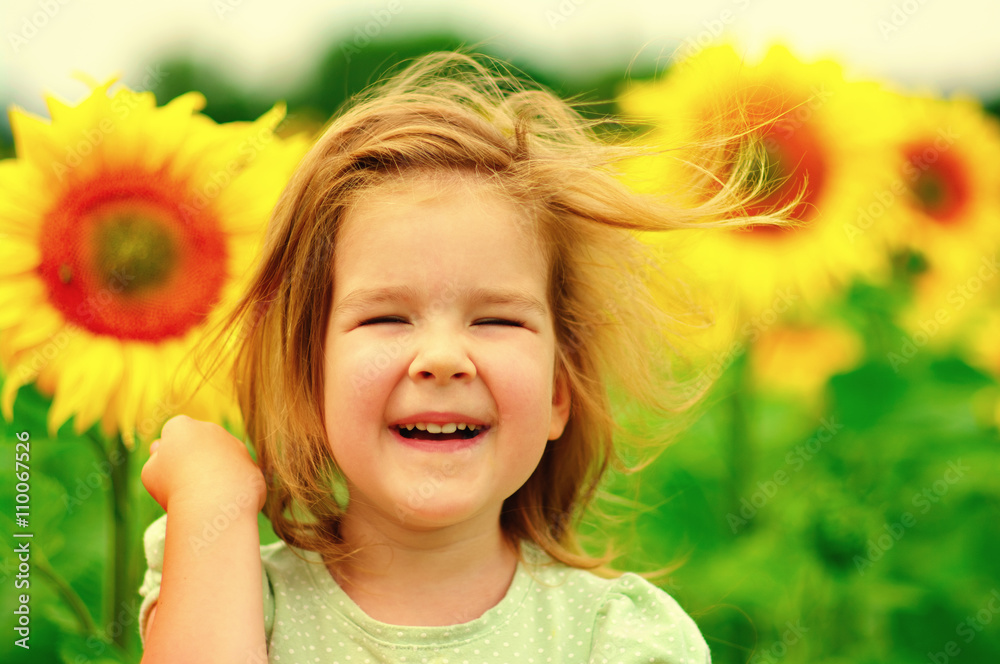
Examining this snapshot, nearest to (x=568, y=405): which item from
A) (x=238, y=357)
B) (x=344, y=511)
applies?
(x=344, y=511)

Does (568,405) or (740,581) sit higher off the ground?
(568,405)

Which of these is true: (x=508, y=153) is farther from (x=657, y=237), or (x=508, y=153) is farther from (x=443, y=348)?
(x=657, y=237)

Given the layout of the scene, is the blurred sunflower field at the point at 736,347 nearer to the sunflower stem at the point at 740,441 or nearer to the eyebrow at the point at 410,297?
the sunflower stem at the point at 740,441

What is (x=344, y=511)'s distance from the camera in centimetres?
127

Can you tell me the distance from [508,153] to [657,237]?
438mm

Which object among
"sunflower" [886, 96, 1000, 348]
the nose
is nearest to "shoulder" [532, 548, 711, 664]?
the nose

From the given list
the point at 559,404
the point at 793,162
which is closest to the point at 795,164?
the point at 793,162

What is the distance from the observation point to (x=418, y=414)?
109 centimetres

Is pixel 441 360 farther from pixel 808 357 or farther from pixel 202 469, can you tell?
pixel 808 357
